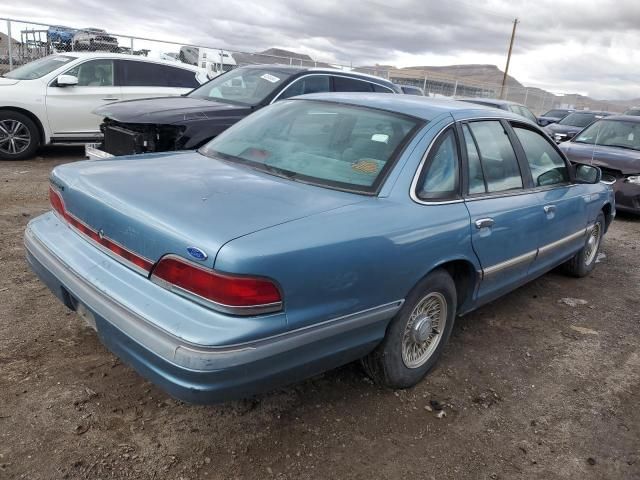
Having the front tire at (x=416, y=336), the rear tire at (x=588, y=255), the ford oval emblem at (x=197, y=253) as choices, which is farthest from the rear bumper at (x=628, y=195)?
the ford oval emblem at (x=197, y=253)

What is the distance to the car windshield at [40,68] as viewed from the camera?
841cm

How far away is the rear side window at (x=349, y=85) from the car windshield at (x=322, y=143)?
4088 millimetres

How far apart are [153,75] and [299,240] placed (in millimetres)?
7973

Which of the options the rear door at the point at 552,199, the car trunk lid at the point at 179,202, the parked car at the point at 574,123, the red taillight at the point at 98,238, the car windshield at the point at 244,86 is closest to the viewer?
the car trunk lid at the point at 179,202

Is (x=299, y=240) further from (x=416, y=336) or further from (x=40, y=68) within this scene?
(x=40, y=68)

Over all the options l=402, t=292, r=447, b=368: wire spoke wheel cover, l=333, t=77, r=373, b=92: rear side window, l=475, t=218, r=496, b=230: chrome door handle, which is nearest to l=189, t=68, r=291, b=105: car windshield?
l=333, t=77, r=373, b=92: rear side window

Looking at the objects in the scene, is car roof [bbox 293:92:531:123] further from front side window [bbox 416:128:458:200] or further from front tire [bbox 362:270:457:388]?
front tire [bbox 362:270:457:388]

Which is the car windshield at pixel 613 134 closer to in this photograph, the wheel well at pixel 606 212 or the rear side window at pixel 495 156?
the wheel well at pixel 606 212

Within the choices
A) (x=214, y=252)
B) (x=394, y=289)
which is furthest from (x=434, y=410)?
(x=214, y=252)

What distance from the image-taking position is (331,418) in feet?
9.37

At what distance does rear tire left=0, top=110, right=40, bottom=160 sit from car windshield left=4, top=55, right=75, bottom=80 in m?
0.75

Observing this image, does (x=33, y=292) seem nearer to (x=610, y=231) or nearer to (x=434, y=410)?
(x=434, y=410)

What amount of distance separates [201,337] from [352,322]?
73 centimetres

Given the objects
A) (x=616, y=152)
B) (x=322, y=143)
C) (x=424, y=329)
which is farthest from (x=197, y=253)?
(x=616, y=152)
